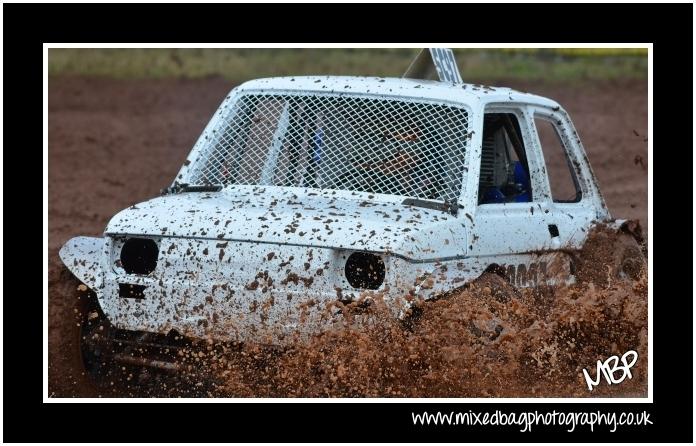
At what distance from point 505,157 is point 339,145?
1098 mm

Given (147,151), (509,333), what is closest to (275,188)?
(509,333)

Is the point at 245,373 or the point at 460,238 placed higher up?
the point at 460,238

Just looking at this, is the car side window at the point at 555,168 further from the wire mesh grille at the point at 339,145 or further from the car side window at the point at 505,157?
the wire mesh grille at the point at 339,145

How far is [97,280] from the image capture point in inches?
253

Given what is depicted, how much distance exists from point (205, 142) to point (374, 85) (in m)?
1.05

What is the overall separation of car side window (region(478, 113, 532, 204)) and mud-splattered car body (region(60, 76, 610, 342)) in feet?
0.06

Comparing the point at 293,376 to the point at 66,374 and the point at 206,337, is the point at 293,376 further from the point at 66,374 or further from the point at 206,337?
the point at 66,374

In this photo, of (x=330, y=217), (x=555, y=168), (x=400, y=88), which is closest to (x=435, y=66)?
(x=400, y=88)

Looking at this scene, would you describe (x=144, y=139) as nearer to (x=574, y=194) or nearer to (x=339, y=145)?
(x=574, y=194)

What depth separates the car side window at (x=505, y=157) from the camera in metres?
7.44

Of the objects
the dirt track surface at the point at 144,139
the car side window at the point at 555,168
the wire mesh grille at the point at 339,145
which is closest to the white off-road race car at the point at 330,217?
the wire mesh grille at the point at 339,145

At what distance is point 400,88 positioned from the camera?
7.20 metres

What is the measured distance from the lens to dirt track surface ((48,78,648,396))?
502 inches

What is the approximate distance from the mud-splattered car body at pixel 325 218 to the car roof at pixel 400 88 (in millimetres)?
10
